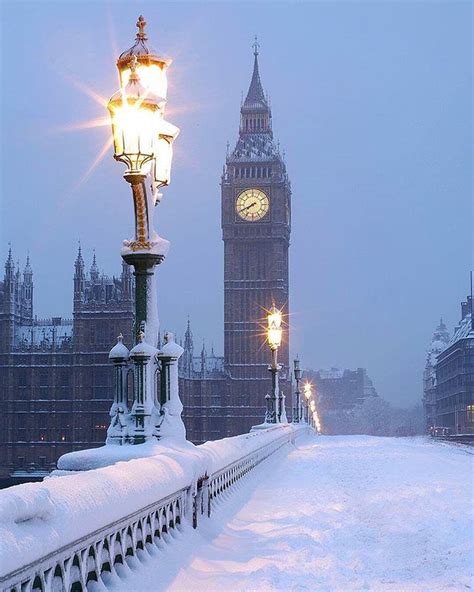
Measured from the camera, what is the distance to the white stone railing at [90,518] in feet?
12.7

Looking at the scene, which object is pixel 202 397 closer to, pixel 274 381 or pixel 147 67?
pixel 274 381

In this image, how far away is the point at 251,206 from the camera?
121812 mm

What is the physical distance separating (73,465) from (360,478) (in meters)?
11.4

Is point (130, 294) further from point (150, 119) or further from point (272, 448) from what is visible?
point (150, 119)

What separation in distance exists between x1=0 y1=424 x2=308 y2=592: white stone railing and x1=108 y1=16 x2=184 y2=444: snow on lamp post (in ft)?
2.86

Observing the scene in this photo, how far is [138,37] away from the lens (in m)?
10.9

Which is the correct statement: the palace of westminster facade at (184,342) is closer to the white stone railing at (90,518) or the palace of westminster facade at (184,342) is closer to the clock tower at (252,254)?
the clock tower at (252,254)

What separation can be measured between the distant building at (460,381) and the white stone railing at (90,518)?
100m

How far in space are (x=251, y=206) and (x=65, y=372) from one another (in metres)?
37.7

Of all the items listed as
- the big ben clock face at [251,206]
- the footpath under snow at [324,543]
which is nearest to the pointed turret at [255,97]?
the big ben clock face at [251,206]

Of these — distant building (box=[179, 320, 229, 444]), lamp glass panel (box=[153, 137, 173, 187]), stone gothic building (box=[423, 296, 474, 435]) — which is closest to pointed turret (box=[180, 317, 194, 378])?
distant building (box=[179, 320, 229, 444])

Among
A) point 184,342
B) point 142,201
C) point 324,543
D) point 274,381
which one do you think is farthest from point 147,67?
point 184,342

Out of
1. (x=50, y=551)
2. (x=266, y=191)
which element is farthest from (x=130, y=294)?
(x=50, y=551)

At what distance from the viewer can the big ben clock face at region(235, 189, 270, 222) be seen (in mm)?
121750
